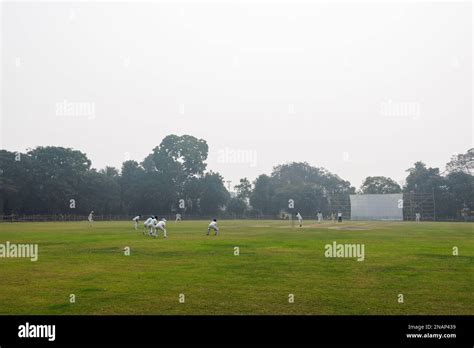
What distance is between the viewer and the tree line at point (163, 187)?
8594cm

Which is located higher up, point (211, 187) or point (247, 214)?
point (211, 187)

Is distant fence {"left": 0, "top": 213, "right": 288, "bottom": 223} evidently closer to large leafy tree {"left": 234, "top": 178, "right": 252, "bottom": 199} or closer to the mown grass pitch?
large leafy tree {"left": 234, "top": 178, "right": 252, "bottom": 199}

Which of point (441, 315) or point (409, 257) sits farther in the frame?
point (409, 257)

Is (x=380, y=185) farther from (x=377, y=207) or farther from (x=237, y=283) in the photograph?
(x=237, y=283)

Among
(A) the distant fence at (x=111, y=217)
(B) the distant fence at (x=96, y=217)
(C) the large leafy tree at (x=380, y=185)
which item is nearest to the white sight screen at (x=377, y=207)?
(A) the distant fence at (x=111, y=217)

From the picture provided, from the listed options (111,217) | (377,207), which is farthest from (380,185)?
(111,217)

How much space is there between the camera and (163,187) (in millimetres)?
97375
